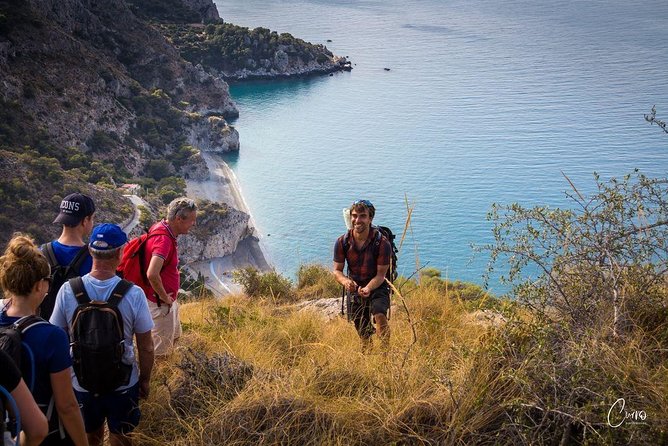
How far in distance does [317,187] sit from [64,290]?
170ft

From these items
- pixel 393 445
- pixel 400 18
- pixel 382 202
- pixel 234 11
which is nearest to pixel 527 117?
pixel 382 202

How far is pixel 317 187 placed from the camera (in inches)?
2179

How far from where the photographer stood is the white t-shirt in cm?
362

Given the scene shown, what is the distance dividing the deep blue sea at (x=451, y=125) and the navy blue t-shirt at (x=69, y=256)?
1967 centimetres

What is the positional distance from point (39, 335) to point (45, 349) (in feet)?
0.23

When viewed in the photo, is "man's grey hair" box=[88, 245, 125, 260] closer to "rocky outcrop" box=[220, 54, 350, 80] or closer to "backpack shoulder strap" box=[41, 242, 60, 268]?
"backpack shoulder strap" box=[41, 242, 60, 268]

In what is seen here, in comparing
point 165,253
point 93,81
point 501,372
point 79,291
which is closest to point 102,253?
point 79,291

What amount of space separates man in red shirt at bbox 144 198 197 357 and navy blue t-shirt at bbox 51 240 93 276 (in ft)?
2.59

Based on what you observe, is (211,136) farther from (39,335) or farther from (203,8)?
(39,335)

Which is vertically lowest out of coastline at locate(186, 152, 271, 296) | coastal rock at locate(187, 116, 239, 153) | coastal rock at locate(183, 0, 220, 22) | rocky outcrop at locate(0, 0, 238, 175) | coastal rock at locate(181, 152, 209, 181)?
coastline at locate(186, 152, 271, 296)

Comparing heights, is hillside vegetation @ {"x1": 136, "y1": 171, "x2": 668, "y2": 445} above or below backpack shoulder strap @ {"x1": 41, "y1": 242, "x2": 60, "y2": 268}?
below

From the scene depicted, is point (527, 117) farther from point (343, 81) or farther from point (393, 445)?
point (393, 445)

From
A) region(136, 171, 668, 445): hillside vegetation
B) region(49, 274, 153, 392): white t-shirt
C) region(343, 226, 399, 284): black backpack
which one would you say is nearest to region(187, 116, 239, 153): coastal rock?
region(343, 226, 399, 284): black backpack

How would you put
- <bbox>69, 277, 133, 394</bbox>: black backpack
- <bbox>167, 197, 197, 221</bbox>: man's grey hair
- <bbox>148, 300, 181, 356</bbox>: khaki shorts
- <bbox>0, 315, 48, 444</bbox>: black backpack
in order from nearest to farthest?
<bbox>0, 315, 48, 444</bbox>: black backpack, <bbox>69, 277, 133, 394</bbox>: black backpack, <bbox>167, 197, 197, 221</bbox>: man's grey hair, <bbox>148, 300, 181, 356</bbox>: khaki shorts
